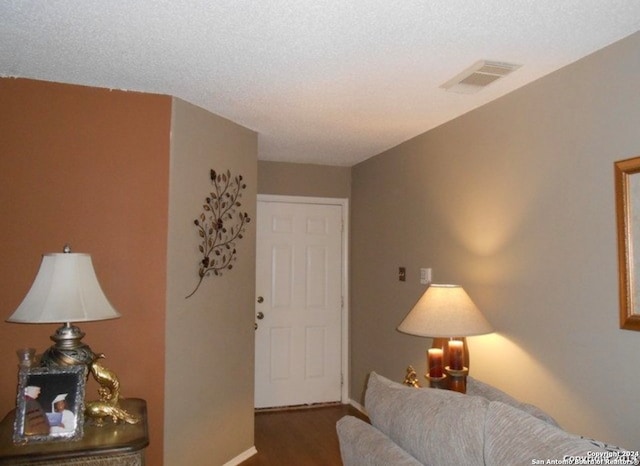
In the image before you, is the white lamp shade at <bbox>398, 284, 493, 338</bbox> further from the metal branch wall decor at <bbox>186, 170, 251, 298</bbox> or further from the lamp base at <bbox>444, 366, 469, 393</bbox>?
the metal branch wall decor at <bbox>186, 170, 251, 298</bbox>

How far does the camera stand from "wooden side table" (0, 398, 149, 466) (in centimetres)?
184

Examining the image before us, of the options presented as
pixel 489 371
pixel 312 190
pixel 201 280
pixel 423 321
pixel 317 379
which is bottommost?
pixel 317 379

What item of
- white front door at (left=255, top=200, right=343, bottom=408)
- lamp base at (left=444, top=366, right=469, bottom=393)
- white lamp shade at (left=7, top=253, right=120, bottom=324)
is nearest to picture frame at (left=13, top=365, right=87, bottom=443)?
white lamp shade at (left=7, top=253, right=120, bottom=324)

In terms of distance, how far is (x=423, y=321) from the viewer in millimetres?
2604

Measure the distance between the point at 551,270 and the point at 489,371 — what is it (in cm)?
78

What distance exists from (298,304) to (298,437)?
123 centimetres

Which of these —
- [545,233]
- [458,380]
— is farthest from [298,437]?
[545,233]

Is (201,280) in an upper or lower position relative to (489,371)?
upper

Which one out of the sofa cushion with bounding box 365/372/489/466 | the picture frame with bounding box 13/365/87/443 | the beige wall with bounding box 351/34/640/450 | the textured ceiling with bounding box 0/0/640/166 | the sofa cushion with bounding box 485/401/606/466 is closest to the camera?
the sofa cushion with bounding box 485/401/606/466

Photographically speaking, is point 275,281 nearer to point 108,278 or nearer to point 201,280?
point 201,280

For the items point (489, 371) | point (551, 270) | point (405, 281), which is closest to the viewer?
point (551, 270)

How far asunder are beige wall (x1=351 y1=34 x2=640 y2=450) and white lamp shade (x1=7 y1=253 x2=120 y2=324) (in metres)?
2.07

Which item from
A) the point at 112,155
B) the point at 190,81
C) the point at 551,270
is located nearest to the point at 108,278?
the point at 112,155

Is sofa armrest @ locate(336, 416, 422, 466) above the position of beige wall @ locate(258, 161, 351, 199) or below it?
below
